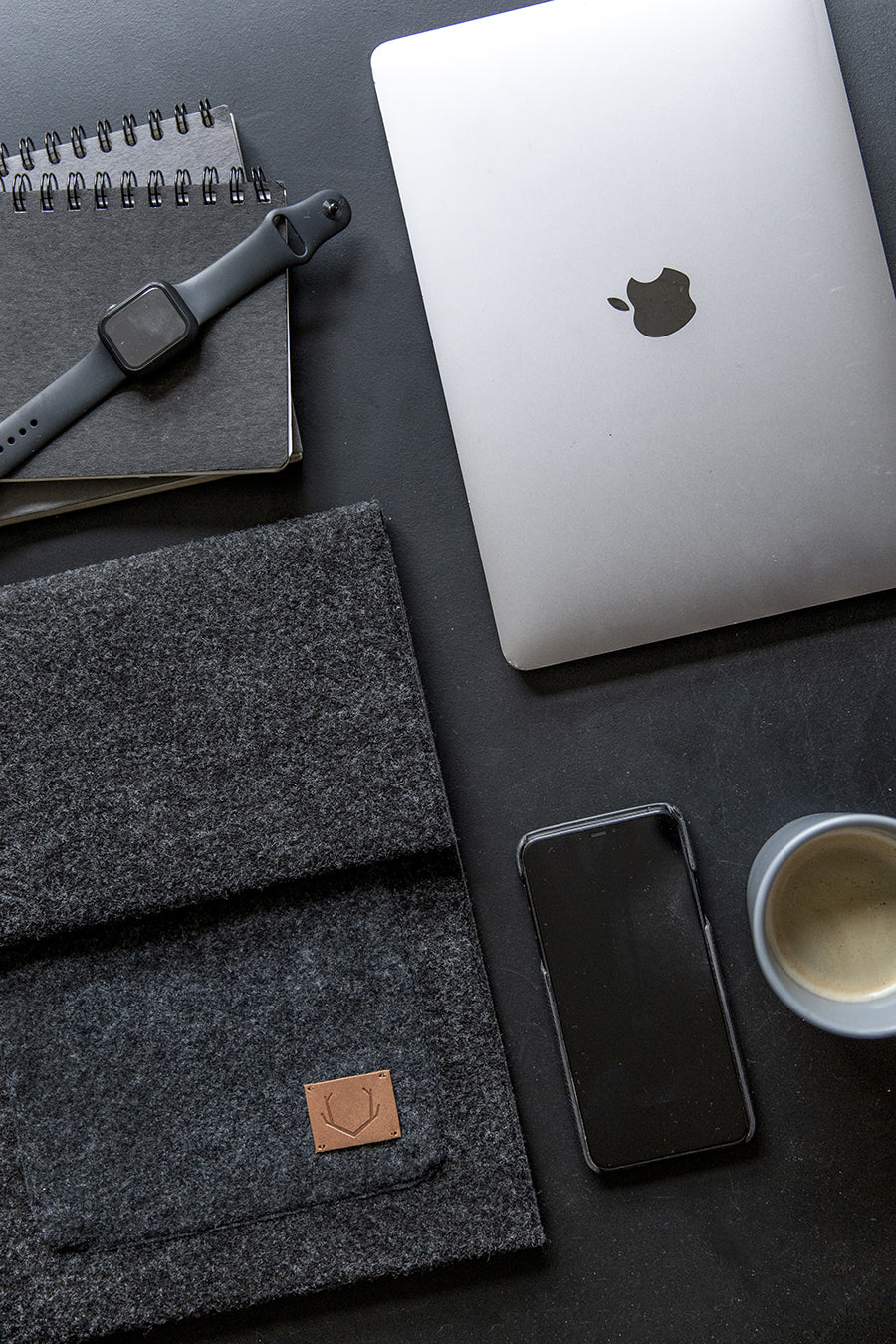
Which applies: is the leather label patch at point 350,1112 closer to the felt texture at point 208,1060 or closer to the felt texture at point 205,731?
the felt texture at point 208,1060

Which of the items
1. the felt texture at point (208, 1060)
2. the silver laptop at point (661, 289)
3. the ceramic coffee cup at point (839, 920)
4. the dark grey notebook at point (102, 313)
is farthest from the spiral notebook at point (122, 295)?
the ceramic coffee cup at point (839, 920)

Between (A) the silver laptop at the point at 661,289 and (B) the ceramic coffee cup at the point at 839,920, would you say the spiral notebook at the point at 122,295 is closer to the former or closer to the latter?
(A) the silver laptop at the point at 661,289

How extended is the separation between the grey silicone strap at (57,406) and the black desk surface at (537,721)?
0.18 ft

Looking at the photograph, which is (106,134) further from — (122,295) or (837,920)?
(837,920)

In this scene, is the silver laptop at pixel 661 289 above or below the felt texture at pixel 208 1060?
above

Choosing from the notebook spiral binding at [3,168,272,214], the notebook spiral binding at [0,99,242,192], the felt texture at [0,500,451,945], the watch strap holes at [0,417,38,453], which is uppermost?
the notebook spiral binding at [0,99,242,192]

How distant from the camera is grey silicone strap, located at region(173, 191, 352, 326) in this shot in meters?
0.56

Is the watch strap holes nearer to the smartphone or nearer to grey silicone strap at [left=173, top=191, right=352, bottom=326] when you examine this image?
grey silicone strap at [left=173, top=191, right=352, bottom=326]

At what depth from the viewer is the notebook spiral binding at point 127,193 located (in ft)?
1.86

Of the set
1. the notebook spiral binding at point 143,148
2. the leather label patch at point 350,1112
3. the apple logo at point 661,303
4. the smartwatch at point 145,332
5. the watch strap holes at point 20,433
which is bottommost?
the leather label patch at point 350,1112

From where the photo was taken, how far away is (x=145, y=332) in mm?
559

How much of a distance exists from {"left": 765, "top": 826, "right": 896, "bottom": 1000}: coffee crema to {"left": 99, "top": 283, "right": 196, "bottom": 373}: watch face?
457 millimetres

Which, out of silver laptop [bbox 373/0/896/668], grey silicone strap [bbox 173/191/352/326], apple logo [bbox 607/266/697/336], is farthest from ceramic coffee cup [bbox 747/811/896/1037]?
grey silicone strap [bbox 173/191/352/326]

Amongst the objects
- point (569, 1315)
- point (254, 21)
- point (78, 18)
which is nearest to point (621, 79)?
point (254, 21)
